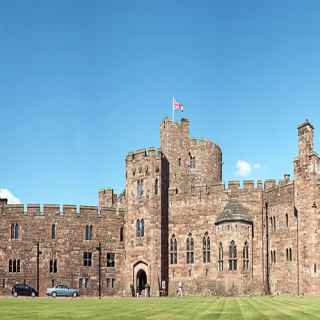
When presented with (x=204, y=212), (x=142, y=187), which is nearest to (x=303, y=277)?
(x=204, y=212)

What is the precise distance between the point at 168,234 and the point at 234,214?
28.2 ft

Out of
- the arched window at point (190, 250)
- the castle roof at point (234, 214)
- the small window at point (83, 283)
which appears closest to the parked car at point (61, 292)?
the small window at point (83, 283)

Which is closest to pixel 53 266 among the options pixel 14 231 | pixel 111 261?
pixel 14 231

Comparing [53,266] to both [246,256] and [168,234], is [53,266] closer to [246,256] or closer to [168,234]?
[168,234]

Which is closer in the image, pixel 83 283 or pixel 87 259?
pixel 83 283

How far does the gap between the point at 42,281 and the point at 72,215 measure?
7.49 metres

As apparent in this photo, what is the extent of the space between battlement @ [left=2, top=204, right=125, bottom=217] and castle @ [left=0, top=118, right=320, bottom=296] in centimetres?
11

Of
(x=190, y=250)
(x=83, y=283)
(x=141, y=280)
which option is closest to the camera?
(x=190, y=250)

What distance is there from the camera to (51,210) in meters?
68.7

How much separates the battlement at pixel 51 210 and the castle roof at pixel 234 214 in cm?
1431

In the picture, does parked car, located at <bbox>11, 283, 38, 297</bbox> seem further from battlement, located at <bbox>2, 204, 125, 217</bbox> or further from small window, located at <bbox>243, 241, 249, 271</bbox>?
small window, located at <bbox>243, 241, 249, 271</bbox>

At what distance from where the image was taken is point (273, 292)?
198ft

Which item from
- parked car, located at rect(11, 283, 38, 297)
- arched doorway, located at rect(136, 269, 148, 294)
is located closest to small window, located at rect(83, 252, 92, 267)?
arched doorway, located at rect(136, 269, 148, 294)

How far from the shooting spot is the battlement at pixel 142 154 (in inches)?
2660
